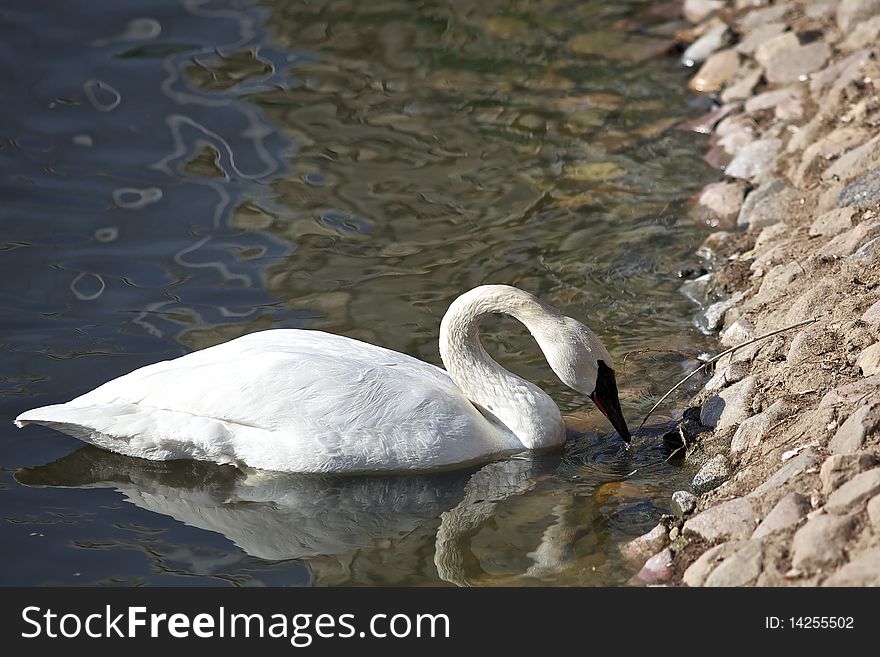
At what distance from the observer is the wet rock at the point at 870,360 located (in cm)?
579

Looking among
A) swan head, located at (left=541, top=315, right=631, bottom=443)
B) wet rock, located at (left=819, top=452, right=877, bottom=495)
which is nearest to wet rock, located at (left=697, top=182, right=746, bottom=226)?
swan head, located at (left=541, top=315, right=631, bottom=443)

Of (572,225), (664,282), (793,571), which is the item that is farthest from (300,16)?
(793,571)

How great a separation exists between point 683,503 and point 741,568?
3.03 ft

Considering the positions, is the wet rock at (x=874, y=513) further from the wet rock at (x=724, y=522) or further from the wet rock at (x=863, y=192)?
the wet rock at (x=863, y=192)

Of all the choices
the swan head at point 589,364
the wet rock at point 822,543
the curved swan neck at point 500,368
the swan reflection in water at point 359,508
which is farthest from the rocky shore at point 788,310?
the curved swan neck at point 500,368

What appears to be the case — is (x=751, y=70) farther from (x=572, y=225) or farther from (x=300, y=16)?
(x=300, y=16)

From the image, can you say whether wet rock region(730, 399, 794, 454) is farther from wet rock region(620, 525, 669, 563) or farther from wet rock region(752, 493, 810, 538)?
wet rock region(752, 493, 810, 538)

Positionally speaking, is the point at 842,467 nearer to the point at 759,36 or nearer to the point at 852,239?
the point at 852,239

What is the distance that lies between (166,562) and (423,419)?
59.3 inches

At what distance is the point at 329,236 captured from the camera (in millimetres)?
9109

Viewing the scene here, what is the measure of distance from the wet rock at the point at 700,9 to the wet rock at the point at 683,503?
7574mm

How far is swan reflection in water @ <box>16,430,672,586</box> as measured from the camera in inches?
230

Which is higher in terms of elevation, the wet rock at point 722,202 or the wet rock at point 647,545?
the wet rock at point 722,202

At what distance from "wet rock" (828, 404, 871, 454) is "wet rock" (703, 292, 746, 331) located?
7.56 ft
